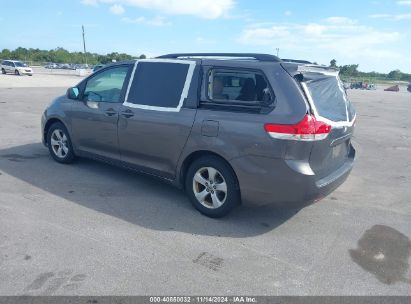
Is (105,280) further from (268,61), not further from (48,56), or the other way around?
(48,56)

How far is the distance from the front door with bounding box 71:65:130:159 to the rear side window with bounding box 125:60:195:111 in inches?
10.0

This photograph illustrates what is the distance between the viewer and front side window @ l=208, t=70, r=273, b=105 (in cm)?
396

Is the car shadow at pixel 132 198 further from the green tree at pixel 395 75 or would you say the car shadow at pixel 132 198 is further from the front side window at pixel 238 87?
the green tree at pixel 395 75

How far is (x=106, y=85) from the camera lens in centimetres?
548

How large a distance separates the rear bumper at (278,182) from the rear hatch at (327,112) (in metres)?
0.14

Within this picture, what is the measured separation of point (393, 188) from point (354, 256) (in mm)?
2626

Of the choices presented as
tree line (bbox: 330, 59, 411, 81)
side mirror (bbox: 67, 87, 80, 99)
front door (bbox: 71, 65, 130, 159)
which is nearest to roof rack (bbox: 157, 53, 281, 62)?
front door (bbox: 71, 65, 130, 159)

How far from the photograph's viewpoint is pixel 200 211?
4.49 metres

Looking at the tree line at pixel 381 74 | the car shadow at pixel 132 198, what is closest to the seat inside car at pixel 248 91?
the car shadow at pixel 132 198

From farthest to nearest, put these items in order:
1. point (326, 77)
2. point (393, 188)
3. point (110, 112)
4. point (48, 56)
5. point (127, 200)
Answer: point (48, 56), point (393, 188), point (110, 112), point (127, 200), point (326, 77)

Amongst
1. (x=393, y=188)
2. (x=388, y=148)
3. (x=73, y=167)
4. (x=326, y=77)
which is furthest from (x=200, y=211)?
(x=388, y=148)

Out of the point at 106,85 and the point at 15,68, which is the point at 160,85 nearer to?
the point at 106,85

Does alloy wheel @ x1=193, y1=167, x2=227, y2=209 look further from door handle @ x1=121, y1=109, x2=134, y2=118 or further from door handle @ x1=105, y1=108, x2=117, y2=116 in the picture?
door handle @ x1=105, y1=108, x2=117, y2=116

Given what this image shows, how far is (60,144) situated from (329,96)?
430 centimetres
